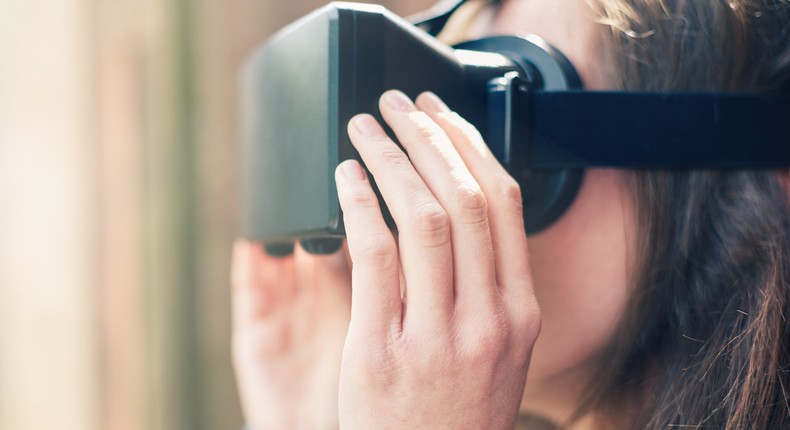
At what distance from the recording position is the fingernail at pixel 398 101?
558mm

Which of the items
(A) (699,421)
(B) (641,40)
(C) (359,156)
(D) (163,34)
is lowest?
(A) (699,421)

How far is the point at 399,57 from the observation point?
576 millimetres

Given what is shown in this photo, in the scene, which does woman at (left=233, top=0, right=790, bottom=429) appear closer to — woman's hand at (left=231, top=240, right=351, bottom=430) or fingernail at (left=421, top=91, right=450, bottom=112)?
fingernail at (left=421, top=91, right=450, bottom=112)

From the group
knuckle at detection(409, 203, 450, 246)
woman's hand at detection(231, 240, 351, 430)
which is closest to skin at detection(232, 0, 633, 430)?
knuckle at detection(409, 203, 450, 246)

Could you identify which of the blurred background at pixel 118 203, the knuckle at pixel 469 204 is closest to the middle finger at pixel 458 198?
Result: the knuckle at pixel 469 204

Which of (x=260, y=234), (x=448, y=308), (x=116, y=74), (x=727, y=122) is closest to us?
(x=448, y=308)

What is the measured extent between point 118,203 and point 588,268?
1.00 meters

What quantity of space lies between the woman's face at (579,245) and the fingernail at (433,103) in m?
0.15

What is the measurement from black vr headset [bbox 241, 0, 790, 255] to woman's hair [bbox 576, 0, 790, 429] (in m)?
0.02

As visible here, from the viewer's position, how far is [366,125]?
21.4 inches

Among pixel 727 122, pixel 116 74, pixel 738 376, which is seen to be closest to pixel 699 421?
pixel 738 376

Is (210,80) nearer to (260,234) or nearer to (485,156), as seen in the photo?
(260,234)

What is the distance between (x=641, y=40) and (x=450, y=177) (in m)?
0.25

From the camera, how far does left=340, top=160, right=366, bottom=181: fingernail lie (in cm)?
53
